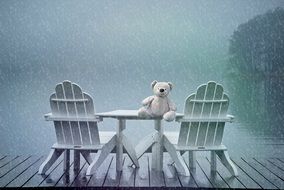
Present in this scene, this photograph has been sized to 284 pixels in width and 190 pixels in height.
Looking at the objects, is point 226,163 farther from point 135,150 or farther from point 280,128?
point 280,128

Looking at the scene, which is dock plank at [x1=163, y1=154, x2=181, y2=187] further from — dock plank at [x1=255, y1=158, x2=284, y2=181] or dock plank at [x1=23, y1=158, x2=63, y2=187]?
dock plank at [x1=23, y1=158, x2=63, y2=187]

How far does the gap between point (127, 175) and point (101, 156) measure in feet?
0.99

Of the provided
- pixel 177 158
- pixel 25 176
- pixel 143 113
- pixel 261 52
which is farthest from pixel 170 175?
pixel 261 52

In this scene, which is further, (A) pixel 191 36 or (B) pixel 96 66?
(B) pixel 96 66

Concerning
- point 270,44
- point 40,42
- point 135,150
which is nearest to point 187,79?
point 40,42

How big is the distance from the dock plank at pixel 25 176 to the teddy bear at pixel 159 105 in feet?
3.84

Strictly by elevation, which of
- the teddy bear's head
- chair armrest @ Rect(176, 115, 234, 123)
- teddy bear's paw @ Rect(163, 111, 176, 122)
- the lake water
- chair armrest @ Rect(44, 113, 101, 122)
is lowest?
the lake water

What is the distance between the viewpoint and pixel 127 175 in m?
3.89

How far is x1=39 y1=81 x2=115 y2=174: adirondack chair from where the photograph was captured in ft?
12.7

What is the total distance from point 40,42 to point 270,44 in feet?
96.5

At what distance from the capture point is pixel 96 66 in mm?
62406

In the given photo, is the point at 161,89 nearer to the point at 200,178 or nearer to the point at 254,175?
the point at 200,178

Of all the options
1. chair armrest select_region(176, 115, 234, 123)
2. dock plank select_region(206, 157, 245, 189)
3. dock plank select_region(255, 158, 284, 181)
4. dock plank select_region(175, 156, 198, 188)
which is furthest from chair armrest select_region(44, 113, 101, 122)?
dock plank select_region(255, 158, 284, 181)

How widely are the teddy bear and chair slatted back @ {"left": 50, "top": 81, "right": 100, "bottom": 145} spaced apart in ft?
1.59
